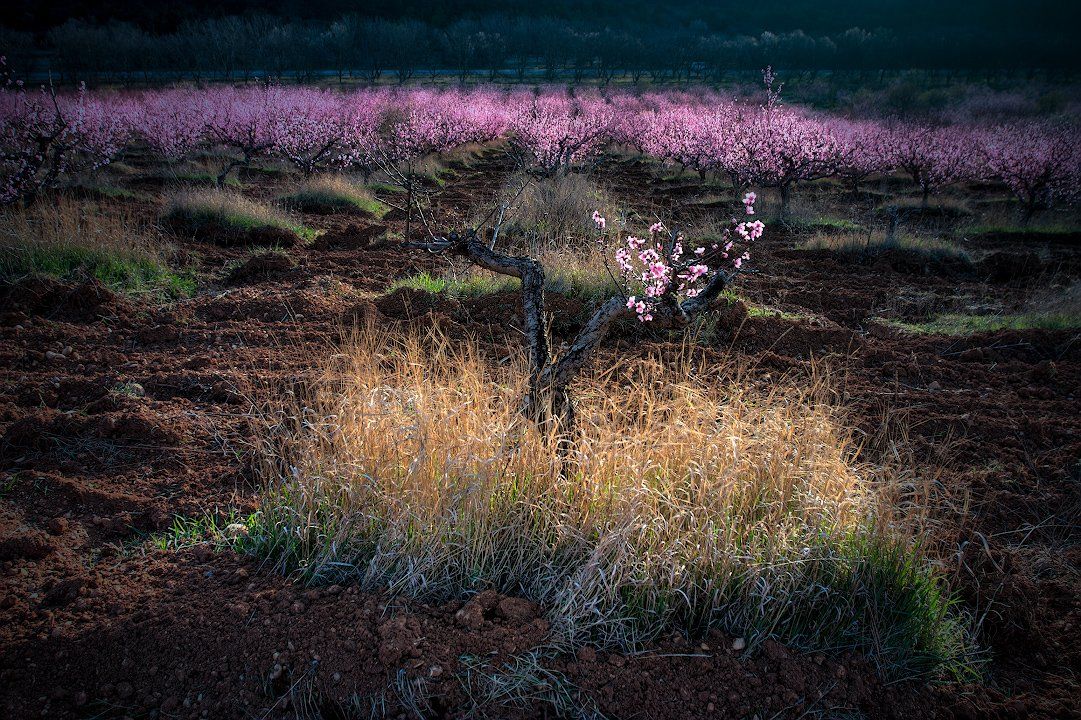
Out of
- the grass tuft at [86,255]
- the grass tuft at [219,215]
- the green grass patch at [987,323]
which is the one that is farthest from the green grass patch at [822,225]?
the grass tuft at [86,255]

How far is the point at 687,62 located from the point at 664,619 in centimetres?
5425

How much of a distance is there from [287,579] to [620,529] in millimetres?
1387

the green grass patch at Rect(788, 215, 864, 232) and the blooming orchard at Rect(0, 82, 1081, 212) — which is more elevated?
the blooming orchard at Rect(0, 82, 1081, 212)

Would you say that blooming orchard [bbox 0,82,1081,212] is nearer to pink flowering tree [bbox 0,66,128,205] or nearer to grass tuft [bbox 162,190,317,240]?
pink flowering tree [bbox 0,66,128,205]

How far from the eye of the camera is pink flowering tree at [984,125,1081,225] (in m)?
11.5

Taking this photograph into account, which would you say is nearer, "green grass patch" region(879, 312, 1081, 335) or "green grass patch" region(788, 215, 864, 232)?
"green grass patch" region(879, 312, 1081, 335)

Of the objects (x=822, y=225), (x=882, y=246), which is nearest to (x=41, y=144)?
(x=882, y=246)

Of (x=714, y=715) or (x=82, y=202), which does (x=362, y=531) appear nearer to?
(x=714, y=715)

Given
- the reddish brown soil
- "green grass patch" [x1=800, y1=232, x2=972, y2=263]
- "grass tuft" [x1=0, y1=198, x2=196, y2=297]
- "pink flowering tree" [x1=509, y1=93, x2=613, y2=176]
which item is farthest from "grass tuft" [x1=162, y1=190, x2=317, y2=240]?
"green grass patch" [x1=800, y1=232, x2=972, y2=263]

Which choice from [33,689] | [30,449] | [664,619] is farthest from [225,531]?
[664,619]

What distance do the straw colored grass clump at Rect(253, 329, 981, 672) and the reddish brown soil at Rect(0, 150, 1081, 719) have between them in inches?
5.7

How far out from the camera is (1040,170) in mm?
11547

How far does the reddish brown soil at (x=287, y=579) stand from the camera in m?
2.05

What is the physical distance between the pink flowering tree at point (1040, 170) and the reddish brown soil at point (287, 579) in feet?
28.4
